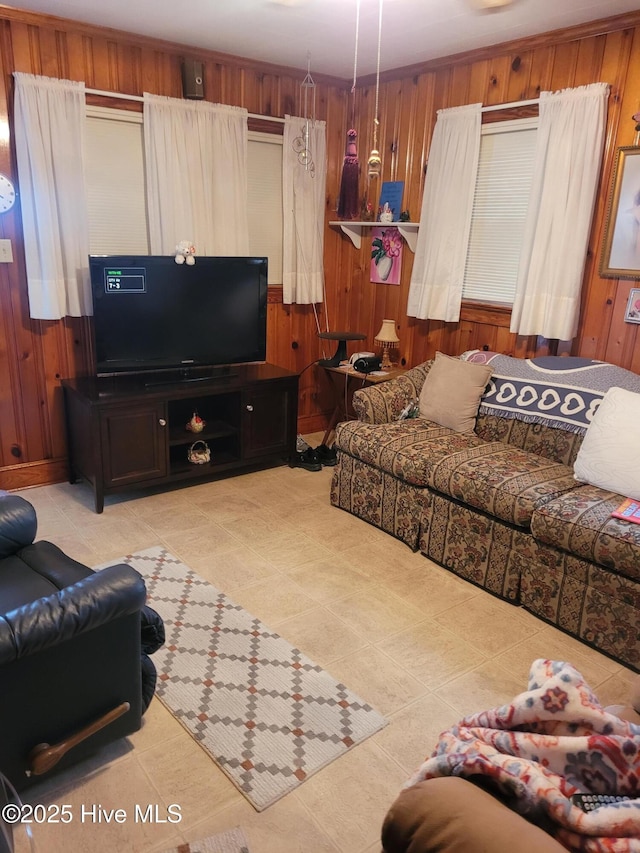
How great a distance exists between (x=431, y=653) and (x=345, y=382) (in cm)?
233

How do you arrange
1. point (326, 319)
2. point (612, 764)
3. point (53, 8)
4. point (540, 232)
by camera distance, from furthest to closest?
1. point (326, 319)
2. point (540, 232)
3. point (53, 8)
4. point (612, 764)

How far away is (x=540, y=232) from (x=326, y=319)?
188cm

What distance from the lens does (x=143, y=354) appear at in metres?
3.75

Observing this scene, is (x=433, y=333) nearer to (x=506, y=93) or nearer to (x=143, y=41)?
(x=506, y=93)

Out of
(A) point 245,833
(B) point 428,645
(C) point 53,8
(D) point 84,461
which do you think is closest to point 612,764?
(A) point 245,833

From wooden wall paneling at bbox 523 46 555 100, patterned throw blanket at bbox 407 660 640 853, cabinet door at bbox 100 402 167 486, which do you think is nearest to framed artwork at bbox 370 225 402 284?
wooden wall paneling at bbox 523 46 555 100

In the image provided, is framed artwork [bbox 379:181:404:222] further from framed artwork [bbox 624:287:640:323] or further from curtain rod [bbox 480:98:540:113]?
framed artwork [bbox 624:287:640:323]

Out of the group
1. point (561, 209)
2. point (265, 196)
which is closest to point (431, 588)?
point (561, 209)

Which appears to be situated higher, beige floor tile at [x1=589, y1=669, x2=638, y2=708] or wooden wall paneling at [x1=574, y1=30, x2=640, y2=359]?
wooden wall paneling at [x1=574, y1=30, x2=640, y2=359]

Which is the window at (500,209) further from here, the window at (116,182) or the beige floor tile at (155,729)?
the beige floor tile at (155,729)

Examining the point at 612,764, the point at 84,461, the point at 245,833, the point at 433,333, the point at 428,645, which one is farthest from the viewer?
the point at 433,333

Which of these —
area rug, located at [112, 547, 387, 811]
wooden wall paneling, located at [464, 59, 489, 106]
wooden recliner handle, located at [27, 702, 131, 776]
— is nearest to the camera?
wooden recliner handle, located at [27, 702, 131, 776]

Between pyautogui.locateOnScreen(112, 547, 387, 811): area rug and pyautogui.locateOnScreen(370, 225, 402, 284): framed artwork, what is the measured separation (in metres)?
2.79

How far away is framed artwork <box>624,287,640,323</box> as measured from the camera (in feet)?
10.6
